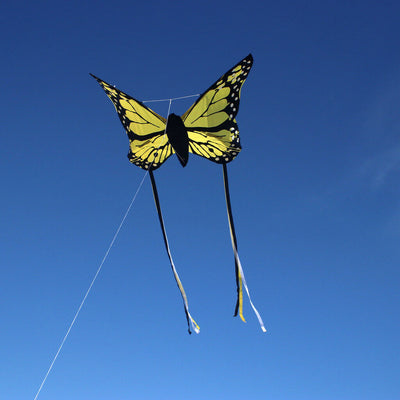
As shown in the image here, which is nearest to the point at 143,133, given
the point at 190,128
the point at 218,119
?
the point at 190,128

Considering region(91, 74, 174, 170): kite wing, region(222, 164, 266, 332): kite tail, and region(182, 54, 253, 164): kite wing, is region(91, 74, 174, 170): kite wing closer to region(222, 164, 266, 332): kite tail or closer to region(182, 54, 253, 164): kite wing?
region(182, 54, 253, 164): kite wing

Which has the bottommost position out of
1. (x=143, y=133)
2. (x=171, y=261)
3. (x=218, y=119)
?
(x=171, y=261)

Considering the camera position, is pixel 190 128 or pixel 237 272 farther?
pixel 190 128

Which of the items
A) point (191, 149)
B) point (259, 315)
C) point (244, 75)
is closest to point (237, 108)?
point (244, 75)

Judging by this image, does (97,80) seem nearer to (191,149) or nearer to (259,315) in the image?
(191,149)

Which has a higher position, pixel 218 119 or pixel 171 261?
pixel 218 119

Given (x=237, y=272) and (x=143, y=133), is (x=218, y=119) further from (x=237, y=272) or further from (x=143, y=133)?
(x=237, y=272)
